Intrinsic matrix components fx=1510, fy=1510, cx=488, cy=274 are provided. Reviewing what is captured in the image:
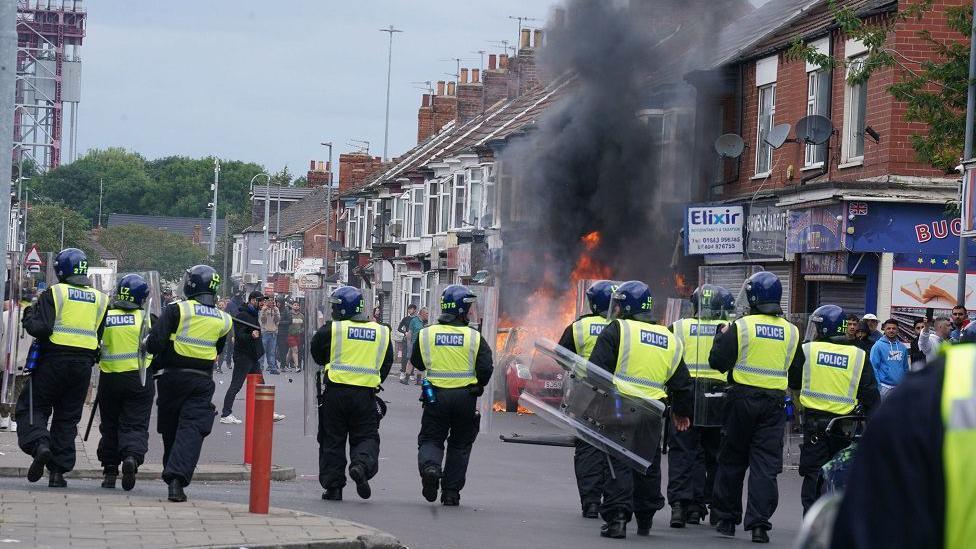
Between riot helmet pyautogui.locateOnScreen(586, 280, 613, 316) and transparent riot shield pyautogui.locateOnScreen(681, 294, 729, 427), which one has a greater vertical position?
riot helmet pyautogui.locateOnScreen(586, 280, 613, 316)

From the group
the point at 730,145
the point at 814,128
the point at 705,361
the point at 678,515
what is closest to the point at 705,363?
the point at 705,361

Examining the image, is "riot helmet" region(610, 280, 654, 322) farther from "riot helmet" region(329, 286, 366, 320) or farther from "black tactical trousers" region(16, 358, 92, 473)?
"black tactical trousers" region(16, 358, 92, 473)

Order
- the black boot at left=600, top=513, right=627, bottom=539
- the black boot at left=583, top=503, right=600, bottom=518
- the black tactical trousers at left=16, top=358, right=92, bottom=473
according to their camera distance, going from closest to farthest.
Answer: the black boot at left=600, top=513, right=627, bottom=539 < the black boot at left=583, top=503, right=600, bottom=518 < the black tactical trousers at left=16, top=358, right=92, bottom=473

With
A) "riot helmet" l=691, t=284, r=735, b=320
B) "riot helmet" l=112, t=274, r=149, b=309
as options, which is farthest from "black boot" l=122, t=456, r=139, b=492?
"riot helmet" l=691, t=284, r=735, b=320

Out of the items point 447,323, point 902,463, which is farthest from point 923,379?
point 447,323

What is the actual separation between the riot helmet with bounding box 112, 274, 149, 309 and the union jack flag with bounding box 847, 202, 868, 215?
1312 cm

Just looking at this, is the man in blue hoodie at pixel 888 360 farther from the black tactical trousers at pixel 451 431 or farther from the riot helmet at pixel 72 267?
the riot helmet at pixel 72 267

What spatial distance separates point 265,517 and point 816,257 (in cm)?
1559

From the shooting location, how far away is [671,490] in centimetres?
1075

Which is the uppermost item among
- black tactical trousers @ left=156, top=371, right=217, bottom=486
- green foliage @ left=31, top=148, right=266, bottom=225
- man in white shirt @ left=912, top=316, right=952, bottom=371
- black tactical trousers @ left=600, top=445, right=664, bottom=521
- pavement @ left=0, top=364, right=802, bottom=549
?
green foliage @ left=31, top=148, right=266, bottom=225

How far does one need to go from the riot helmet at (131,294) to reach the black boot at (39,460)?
1.23 meters

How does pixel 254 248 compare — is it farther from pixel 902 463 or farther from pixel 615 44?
pixel 902 463

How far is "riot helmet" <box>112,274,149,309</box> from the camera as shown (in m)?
Result: 11.4

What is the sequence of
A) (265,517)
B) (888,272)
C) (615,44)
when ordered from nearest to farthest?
(265,517), (888,272), (615,44)
